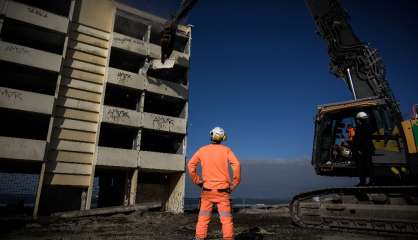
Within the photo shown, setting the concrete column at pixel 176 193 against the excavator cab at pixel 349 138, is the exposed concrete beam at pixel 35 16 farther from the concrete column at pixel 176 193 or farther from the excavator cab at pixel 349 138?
the excavator cab at pixel 349 138

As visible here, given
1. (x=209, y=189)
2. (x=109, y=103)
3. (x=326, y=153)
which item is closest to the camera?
(x=209, y=189)

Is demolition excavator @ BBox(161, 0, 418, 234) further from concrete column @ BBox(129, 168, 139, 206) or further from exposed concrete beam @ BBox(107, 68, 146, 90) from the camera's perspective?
exposed concrete beam @ BBox(107, 68, 146, 90)

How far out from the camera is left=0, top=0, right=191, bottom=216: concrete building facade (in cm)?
1980

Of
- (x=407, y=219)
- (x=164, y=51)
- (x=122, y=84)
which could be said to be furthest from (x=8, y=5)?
(x=407, y=219)

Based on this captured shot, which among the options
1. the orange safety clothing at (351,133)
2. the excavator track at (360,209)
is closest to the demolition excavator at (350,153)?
the excavator track at (360,209)

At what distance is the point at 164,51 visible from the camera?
60.8 ft

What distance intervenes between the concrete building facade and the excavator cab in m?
16.6

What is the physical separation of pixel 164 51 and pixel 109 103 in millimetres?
9428

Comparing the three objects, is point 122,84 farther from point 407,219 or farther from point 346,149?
point 407,219

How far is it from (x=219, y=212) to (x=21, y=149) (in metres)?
18.2

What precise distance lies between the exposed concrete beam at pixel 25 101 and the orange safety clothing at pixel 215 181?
59.4ft

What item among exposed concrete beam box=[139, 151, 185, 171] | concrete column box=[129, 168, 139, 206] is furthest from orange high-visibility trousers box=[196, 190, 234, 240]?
exposed concrete beam box=[139, 151, 185, 171]

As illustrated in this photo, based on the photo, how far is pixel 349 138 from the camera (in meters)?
7.95

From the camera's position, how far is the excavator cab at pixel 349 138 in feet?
23.4
